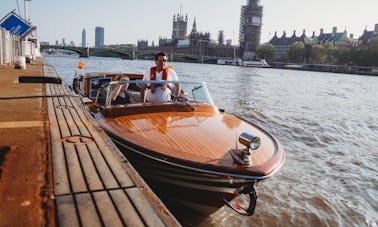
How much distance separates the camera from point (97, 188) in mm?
2844

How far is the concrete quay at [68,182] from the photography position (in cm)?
239

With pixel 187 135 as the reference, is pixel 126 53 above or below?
above

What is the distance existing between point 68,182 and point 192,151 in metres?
1.87

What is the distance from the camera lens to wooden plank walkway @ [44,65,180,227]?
2.39 m

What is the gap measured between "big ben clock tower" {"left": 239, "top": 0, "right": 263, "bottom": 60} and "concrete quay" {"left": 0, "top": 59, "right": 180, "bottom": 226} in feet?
483

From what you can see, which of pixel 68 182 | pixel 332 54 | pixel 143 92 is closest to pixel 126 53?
pixel 332 54

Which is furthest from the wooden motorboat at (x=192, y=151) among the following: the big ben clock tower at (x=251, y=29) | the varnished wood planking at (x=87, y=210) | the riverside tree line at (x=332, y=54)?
the big ben clock tower at (x=251, y=29)

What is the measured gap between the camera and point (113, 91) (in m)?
6.12

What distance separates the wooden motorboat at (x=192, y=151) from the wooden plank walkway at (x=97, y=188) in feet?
2.11

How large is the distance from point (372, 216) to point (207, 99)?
3.71m

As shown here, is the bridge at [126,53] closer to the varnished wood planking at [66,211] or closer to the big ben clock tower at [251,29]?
the big ben clock tower at [251,29]

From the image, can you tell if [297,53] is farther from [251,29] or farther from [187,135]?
[187,135]

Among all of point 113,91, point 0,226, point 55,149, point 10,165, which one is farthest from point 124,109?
point 0,226

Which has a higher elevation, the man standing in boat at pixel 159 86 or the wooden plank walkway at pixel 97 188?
the man standing in boat at pixel 159 86
